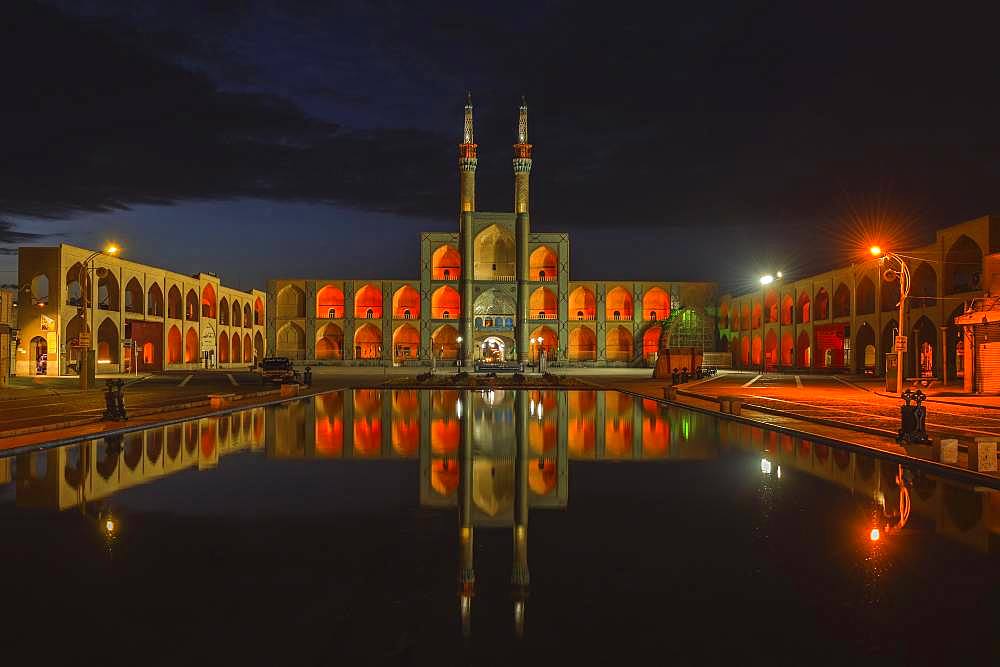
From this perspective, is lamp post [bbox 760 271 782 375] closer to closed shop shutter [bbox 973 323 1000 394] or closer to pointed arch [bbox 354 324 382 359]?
closed shop shutter [bbox 973 323 1000 394]

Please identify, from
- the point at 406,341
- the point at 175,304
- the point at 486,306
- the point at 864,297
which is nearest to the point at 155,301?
the point at 175,304

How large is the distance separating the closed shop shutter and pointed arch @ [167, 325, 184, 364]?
47429 mm

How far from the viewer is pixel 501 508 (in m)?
7.46

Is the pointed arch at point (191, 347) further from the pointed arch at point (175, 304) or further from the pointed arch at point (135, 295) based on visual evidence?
the pointed arch at point (135, 295)

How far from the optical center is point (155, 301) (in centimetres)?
5053

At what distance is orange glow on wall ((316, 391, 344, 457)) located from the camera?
39.8ft

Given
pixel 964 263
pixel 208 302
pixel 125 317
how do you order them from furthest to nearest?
pixel 208 302
pixel 125 317
pixel 964 263

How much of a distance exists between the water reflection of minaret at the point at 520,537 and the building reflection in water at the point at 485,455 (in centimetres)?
1

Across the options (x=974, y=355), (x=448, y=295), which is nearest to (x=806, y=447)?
(x=974, y=355)

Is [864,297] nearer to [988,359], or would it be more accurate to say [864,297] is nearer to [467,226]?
[988,359]

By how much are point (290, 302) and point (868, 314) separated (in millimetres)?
43982

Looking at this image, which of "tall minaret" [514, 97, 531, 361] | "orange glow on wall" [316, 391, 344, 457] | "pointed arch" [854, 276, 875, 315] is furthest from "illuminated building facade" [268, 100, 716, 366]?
"orange glow on wall" [316, 391, 344, 457]

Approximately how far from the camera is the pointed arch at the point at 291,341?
62.6m

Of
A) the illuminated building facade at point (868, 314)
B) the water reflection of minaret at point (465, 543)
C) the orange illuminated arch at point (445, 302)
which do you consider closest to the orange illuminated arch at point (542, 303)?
the orange illuminated arch at point (445, 302)
